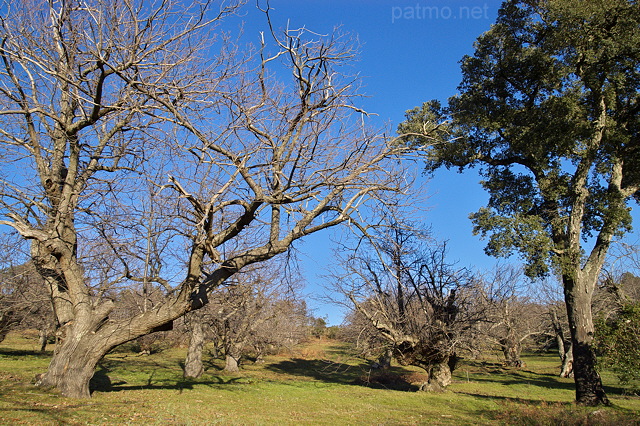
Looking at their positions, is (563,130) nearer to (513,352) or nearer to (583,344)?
(583,344)

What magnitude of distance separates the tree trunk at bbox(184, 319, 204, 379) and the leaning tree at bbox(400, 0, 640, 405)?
Answer: 41.9ft

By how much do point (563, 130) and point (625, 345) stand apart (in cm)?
671

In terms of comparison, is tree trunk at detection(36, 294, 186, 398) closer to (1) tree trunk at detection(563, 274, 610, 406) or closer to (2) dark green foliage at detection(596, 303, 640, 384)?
(2) dark green foliage at detection(596, 303, 640, 384)

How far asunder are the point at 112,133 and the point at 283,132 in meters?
4.33

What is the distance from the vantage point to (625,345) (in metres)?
9.77

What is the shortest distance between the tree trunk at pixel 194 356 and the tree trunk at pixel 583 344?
1442 centimetres

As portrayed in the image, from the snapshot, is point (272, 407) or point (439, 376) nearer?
point (272, 407)

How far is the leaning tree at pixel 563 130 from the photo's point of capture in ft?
41.9

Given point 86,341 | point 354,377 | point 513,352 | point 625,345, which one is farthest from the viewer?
point 513,352

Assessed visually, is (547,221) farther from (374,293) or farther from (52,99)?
(52,99)

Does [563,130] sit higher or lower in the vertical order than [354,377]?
higher

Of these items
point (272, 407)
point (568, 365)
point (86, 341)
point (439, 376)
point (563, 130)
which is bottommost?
point (272, 407)

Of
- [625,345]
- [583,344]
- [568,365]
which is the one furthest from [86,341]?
[568,365]

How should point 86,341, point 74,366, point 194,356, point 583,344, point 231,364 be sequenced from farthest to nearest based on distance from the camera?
point 231,364
point 194,356
point 583,344
point 86,341
point 74,366
